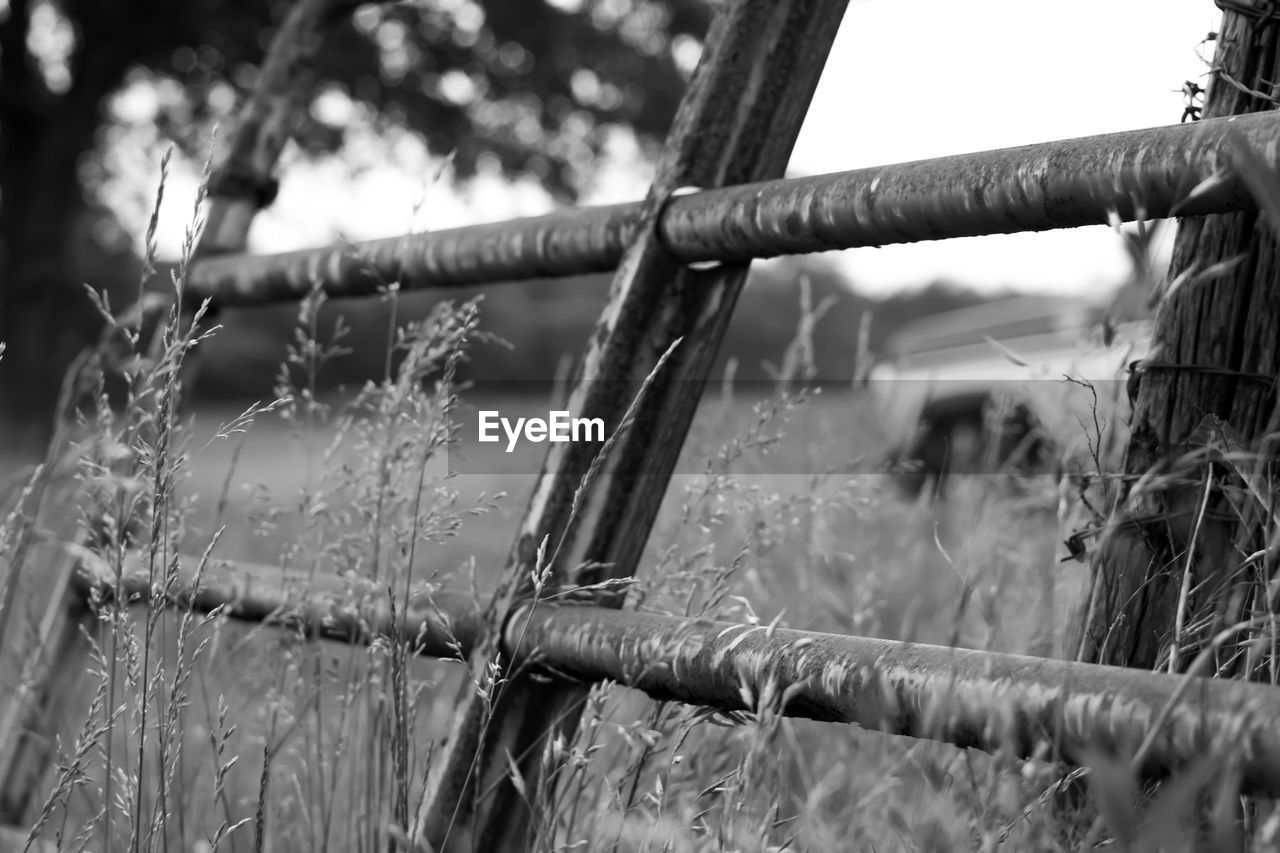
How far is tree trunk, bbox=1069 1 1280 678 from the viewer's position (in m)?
0.72

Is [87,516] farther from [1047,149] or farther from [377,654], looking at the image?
[1047,149]

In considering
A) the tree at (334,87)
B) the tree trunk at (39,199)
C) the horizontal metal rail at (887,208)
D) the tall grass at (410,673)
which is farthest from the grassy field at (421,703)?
the tree trunk at (39,199)

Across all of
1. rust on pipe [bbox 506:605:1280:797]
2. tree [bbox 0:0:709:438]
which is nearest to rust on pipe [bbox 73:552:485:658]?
rust on pipe [bbox 506:605:1280:797]

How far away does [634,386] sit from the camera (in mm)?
943

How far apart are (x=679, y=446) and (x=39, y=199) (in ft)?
35.1

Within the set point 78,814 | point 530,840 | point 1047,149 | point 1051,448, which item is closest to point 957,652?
point 1047,149

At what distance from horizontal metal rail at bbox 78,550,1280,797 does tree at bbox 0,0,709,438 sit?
895cm

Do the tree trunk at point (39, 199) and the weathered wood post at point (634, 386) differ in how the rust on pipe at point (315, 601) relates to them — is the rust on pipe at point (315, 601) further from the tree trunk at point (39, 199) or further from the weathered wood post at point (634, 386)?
the tree trunk at point (39, 199)

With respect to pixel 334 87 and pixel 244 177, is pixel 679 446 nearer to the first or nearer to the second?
pixel 244 177

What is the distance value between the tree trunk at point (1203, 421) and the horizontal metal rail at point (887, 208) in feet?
0.32

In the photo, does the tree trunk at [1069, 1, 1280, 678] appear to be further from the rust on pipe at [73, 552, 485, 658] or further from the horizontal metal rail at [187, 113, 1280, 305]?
the rust on pipe at [73, 552, 485, 658]

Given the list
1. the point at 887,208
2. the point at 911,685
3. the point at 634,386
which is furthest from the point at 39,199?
the point at 911,685

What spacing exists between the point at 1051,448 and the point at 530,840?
50.0 inches

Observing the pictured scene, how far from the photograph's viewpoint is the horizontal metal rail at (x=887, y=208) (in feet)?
2.01
